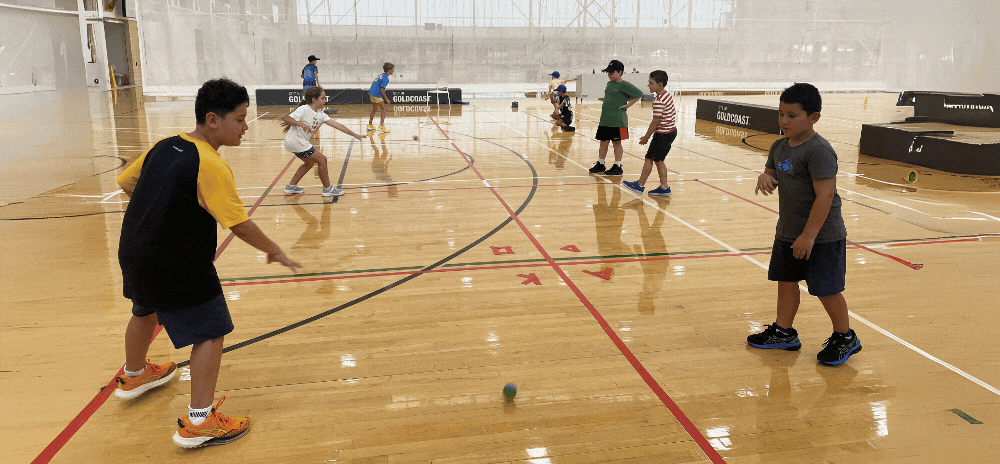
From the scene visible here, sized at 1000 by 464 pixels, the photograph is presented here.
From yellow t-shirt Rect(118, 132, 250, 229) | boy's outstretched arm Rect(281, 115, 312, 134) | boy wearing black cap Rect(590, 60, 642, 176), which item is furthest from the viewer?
boy wearing black cap Rect(590, 60, 642, 176)

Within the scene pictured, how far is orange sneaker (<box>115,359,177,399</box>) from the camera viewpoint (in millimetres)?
3344

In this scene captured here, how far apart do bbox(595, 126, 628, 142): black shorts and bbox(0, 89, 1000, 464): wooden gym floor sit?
64.3 inches

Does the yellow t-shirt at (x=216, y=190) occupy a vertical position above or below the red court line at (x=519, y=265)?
above

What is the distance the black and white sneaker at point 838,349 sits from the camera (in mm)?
3752

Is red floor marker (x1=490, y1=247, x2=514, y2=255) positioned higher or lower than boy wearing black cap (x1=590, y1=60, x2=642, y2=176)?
lower

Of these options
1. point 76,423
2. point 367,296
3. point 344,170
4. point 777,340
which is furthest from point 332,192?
point 777,340

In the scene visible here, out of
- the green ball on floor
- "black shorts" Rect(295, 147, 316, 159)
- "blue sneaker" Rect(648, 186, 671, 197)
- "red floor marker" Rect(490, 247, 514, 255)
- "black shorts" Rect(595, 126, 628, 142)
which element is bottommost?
the green ball on floor

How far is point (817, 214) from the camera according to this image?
3.42 meters

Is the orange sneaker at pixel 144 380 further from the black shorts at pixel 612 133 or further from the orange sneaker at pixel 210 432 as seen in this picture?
the black shorts at pixel 612 133

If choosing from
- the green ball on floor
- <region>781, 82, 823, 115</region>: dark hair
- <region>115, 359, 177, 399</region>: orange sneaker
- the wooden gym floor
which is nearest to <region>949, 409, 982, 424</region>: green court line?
the wooden gym floor

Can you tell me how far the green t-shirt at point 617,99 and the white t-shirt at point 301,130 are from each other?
409 cm

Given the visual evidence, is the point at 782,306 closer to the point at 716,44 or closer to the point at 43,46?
the point at 43,46

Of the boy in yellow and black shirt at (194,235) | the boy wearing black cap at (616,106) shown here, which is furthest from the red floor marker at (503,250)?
the boy wearing black cap at (616,106)

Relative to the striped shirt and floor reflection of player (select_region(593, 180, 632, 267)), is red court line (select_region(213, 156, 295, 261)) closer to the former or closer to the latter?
floor reflection of player (select_region(593, 180, 632, 267))
